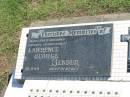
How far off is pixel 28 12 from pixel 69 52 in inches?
92.9

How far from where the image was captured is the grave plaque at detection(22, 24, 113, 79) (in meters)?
5.99

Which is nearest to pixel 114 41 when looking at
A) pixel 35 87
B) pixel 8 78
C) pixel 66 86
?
pixel 66 86

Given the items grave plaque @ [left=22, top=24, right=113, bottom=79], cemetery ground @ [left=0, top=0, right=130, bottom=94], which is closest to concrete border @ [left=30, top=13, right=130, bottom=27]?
cemetery ground @ [left=0, top=0, right=130, bottom=94]

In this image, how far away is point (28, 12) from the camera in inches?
328

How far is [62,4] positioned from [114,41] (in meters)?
2.32

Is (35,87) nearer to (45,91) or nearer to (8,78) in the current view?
(45,91)

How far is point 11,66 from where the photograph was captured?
7.61 m

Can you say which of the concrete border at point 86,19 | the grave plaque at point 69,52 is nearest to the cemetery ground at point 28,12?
the concrete border at point 86,19

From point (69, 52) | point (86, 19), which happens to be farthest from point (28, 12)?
point (69, 52)

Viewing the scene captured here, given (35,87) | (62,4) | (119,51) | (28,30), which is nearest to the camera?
(119,51)

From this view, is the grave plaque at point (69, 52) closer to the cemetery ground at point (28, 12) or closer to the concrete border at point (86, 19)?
the concrete border at point (86, 19)

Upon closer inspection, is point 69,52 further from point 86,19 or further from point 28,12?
point 28,12

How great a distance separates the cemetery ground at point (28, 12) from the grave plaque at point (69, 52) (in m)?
1.07

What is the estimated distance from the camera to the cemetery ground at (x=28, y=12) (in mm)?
7578
